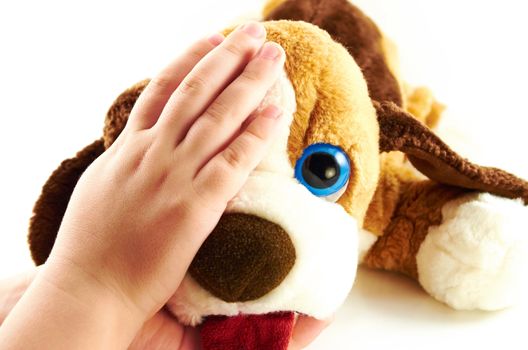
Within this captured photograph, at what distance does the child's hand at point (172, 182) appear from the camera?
1.89 ft

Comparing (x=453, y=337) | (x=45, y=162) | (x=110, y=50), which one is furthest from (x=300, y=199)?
(x=110, y=50)

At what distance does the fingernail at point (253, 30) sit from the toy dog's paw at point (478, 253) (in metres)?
0.34

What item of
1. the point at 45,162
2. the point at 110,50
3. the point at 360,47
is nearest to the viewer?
the point at 360,47

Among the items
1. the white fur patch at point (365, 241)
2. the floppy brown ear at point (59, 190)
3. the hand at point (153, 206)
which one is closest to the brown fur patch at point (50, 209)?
the floppy brown ear at point (59, 190)

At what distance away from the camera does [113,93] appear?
124cm

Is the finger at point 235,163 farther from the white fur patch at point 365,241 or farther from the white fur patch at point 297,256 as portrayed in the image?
the white fur patch at point 365,241

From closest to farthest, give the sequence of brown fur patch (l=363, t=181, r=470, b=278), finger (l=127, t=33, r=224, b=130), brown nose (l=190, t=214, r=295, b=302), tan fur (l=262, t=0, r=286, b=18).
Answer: brown nose (l=190, t=214, r=295, b=302), finger (l=127, t=33, r=224, b=130), brown fur patch (l=363, t=181, r=470, b=278), tan fur (l=262, t=0, r=286, b=18)

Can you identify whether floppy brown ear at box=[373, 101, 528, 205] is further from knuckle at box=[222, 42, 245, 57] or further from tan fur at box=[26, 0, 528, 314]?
knuckle at box=[222, 42, 245, 57]

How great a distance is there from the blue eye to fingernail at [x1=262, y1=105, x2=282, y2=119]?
46mm

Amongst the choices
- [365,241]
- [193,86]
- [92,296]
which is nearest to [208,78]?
[193,86]

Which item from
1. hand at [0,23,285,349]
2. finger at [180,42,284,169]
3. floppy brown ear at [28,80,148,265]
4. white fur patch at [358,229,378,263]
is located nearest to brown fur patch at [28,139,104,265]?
floppy brown ear at [28,80,148,265]

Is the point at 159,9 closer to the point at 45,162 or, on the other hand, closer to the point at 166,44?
the point at 166,44

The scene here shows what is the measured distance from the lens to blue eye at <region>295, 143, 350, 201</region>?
616 millimetres

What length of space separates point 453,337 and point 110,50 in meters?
0.94
